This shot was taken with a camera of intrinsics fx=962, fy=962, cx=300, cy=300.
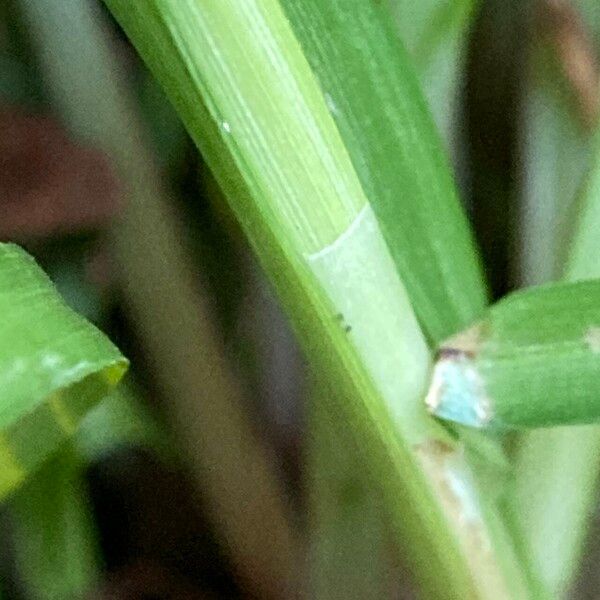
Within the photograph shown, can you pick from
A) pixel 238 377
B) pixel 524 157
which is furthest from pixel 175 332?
pixel 524 157

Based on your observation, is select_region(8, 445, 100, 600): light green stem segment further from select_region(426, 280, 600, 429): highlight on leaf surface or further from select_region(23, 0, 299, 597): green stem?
select_region(426, 280, 600, 429): highlight on leaf surface

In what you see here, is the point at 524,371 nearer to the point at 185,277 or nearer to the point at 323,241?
the point at 323,241

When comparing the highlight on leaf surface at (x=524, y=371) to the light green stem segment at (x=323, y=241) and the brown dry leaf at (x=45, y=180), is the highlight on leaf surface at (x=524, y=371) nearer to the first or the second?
the light green stem segment at (x=323, y=241)

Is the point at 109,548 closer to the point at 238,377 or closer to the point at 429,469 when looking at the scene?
the point at 238,377

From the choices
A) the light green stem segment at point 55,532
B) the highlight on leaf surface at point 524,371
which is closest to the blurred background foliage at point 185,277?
the light green stem segment at point 55,532

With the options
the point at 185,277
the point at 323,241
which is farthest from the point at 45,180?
the point at 323,241

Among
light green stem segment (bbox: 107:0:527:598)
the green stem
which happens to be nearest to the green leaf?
light green stem segment (bbox: 107:0:527:598)
